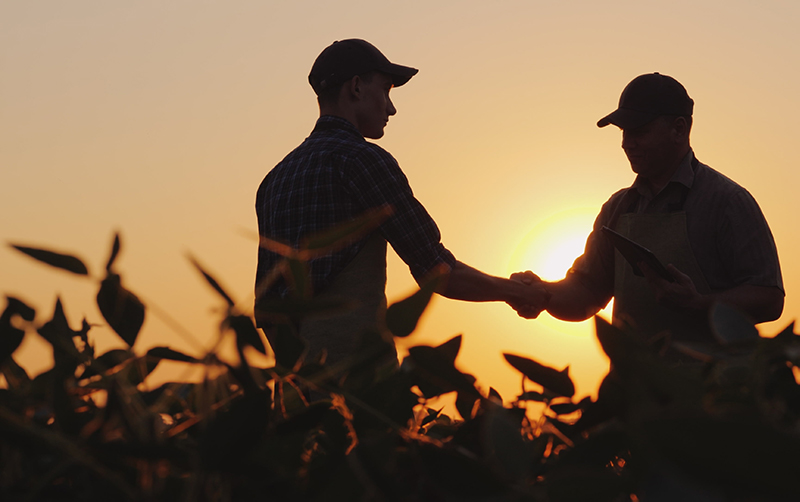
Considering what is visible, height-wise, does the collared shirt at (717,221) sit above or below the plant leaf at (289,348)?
above

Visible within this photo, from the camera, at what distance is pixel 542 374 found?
498 mm

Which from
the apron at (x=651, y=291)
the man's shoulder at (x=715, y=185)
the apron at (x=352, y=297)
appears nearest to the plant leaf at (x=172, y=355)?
the apron at (x=352, y=297)

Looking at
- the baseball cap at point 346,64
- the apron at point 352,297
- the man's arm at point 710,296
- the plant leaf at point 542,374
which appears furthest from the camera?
the baseball cap at point 346,64

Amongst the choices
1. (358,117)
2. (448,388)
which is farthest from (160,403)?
(358,117)

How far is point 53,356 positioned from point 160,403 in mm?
78

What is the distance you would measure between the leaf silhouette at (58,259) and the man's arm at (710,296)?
3.02m

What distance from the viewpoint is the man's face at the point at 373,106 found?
133 inches

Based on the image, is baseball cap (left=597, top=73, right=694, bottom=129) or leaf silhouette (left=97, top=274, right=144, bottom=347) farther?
baseball cap (left=597, top=73, right=694, bottom=129)

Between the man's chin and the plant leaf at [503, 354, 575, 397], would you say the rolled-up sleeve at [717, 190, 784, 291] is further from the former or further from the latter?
the plant leaf at [503, 354, 575, 397]

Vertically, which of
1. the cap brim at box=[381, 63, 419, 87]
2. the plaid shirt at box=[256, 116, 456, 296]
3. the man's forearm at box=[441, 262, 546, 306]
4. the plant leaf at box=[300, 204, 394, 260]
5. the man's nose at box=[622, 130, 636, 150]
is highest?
the man's nose at box=[622, 130, 636, 150]

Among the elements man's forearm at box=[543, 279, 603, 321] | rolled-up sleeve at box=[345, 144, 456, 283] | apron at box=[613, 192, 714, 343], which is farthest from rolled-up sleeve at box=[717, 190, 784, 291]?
rolled-up sleeve at box=[345, 144, 456, 283]

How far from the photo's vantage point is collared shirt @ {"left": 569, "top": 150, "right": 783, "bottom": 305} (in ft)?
10.6

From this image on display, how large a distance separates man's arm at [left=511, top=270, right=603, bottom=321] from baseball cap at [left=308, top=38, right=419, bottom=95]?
1.42 metres

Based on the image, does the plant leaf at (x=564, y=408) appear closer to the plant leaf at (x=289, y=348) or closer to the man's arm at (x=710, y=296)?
the plant leaf at (x=289, y=348)
